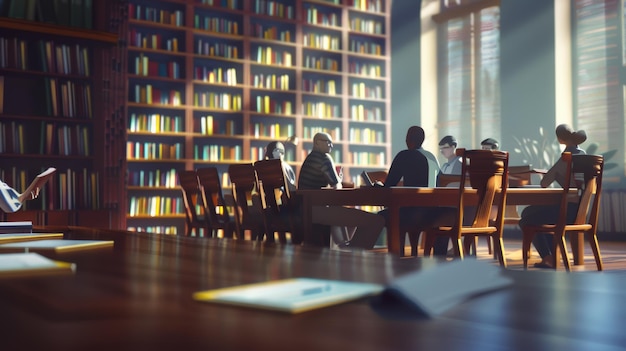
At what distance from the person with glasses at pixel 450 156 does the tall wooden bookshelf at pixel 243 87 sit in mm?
2412

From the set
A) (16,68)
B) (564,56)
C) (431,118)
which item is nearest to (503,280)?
(16,68)

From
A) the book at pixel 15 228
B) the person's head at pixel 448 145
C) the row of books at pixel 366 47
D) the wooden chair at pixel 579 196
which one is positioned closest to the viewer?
the book at pixel 15 228

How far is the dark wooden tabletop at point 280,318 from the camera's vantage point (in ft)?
1.30

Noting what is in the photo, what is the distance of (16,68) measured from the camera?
5.11 meters

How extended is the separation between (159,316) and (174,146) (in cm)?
764

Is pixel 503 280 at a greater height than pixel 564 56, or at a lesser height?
lesser

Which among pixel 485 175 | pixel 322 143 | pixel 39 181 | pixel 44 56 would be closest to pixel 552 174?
pixel 485 175

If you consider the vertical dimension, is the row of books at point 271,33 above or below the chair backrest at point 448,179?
above

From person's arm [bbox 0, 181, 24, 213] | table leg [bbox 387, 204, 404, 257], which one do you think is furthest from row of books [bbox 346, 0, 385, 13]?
person's arm [bbox 0, 181, 24, 213]

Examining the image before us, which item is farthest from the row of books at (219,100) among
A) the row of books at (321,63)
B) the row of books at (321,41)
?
the row of books at (321,41)

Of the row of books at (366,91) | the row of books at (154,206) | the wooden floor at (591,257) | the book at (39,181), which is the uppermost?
the row of books at (366,91)

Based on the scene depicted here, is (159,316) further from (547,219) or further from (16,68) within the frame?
(16,68)

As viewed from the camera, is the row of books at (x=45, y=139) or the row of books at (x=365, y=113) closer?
the row of books at (x=45, y=139)

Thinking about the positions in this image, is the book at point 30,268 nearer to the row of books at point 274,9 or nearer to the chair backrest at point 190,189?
the chair backrest at point 190,189
